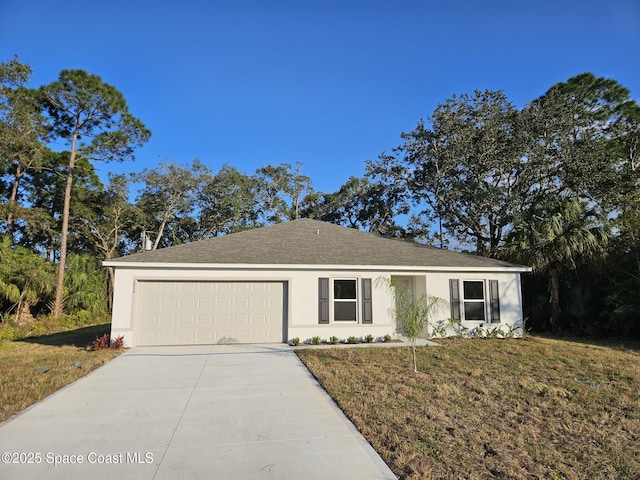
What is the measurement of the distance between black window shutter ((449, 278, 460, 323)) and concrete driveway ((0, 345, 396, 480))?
6.81 metres

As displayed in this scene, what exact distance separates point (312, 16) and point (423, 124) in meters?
13.4

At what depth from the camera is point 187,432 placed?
167 inches

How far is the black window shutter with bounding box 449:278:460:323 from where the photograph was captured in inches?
464

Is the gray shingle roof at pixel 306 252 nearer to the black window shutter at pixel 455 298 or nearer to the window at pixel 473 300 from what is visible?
the black window shutter at pixel 455 298

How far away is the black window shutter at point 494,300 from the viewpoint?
39.3 ft

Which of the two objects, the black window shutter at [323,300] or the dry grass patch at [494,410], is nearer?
the dry grass patch at [494,410]

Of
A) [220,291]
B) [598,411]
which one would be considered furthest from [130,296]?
[598,411]

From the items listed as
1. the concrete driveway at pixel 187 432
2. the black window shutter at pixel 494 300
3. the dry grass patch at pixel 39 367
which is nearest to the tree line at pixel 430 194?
the black window shutter at pixel 494 300

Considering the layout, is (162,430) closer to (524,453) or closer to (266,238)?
(524,453)

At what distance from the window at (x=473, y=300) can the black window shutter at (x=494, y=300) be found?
0.29 m

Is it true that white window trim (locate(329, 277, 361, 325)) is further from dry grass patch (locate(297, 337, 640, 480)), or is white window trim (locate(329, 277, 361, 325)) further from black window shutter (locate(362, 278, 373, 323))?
dry grass patch (locate(297, 337, 640, 480))

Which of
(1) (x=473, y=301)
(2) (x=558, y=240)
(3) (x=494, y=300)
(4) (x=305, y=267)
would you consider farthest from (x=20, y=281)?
(2) (x=558, y=240)

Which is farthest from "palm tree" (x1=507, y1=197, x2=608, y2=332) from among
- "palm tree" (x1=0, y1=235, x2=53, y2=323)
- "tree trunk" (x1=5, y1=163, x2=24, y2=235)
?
"tree trunk" (x1=5, y1=163, x2=24, y2=235)

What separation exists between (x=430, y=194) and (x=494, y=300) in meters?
12.1
